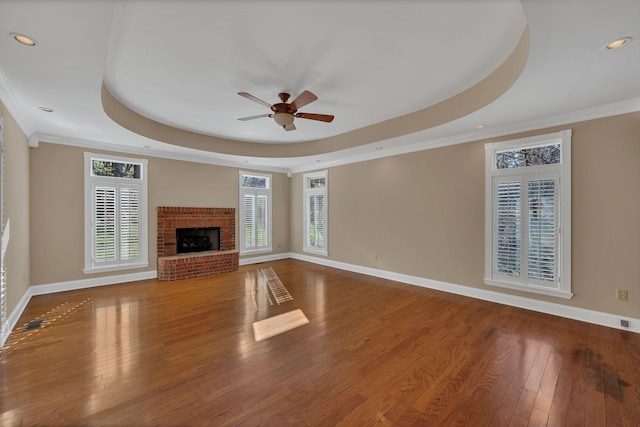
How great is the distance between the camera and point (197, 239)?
6.36 meters

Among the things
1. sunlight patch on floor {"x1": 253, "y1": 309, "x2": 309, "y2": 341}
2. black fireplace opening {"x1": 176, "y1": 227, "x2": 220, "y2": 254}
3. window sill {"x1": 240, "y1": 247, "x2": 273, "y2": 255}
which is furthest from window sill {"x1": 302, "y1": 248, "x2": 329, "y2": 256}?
sunlight patch on floor {"x1": 253, "y1": 309, "x2": 309, "y2": 341}

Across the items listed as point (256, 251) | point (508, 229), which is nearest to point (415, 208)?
point (508, 229)

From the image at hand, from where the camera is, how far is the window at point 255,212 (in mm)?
7078

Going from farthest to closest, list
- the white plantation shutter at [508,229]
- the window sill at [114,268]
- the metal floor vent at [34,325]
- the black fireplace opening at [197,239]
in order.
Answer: the black fireplace opening at [197,239], the window sill at [114,268], the white plantation shutter at [508,229], the metal floor vent at [34,325]

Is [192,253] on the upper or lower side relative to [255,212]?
lower

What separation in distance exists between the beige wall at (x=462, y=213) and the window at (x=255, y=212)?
90 cm

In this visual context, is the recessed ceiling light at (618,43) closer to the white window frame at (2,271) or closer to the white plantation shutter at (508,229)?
the white plantation shutter at (508,229)

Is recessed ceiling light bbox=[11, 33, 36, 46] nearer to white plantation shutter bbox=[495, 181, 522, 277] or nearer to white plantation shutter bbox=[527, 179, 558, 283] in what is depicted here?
→ white plantation shutter bbox=[495, 181, 522, 277]

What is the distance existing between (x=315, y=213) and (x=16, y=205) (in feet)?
17.8

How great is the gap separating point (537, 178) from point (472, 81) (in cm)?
173

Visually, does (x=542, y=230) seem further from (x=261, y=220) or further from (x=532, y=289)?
(x=261, y=220)

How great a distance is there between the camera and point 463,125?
3.94 metres

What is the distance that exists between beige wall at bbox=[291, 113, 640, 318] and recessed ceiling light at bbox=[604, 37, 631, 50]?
177 centimetres

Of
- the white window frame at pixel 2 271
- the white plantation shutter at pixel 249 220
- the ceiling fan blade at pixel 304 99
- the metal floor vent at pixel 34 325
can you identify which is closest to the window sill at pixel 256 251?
the white plantation shutter at pixel 249 220
